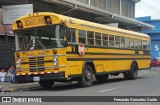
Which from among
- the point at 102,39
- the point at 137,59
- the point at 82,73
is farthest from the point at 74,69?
the point at 137,59

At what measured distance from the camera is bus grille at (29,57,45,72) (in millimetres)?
17781

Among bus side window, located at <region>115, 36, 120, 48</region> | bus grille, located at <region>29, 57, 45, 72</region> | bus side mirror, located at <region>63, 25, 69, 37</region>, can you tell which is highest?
bus side mirror, located at <region>63, 25, 69, 37</region>

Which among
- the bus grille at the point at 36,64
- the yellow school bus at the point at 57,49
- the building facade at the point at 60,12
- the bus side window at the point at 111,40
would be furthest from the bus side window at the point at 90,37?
the building facade at the point at 60,12

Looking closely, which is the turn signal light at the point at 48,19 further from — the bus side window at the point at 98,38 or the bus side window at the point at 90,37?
the bus side window at the point at 98,38

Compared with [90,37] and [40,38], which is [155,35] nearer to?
[90,37]

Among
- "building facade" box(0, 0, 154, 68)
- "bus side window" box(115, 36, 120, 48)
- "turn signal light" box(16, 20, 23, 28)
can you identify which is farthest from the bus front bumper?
Result: "bus side window" box(115, 36, 120, 48)

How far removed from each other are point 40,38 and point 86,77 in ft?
9.40

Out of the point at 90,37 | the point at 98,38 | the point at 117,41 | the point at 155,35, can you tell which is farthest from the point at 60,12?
the point at 155,35

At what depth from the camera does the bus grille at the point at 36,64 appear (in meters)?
17.8

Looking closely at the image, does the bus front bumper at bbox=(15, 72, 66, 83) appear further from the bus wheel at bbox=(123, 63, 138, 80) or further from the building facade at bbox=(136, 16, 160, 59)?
the building facade at bbox=(136, 16, 160, 59)

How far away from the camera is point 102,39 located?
21.2 meters

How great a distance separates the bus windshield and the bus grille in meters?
0.50

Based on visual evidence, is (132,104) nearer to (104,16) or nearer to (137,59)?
(137,59)

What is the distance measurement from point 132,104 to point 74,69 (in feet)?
19.2
